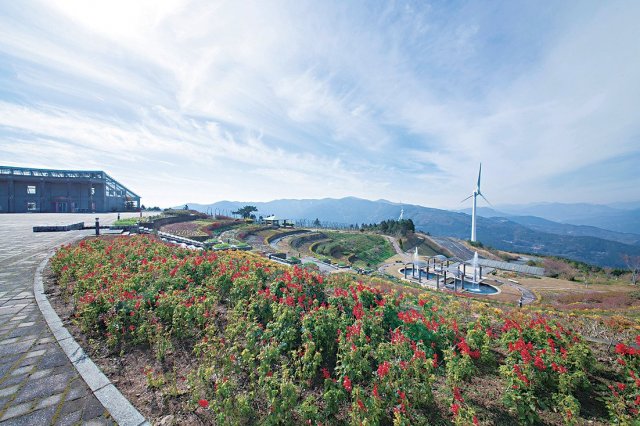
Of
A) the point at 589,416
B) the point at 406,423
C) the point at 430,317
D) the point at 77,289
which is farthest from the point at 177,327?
the point at 589,416

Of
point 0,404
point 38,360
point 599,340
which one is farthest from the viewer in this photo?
point 599,340

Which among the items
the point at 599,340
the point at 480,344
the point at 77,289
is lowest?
the point at 599,340

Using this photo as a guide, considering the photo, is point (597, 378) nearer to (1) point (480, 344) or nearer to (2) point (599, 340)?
(1) point (480, 344)

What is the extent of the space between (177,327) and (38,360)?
2749 millimetres

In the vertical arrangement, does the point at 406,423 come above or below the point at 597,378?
above

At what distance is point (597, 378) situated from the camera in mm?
5711

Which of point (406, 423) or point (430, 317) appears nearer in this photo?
point (406, 423)

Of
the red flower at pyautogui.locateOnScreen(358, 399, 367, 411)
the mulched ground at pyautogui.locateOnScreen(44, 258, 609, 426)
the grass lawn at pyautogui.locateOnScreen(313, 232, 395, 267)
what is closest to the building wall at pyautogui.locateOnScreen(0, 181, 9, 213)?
the grass lawn at pyautogui.locateOnScreen(313, 232, 395, 267)

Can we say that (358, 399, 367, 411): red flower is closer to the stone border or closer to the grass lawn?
the stone border

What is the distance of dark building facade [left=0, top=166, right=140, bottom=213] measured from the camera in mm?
54781

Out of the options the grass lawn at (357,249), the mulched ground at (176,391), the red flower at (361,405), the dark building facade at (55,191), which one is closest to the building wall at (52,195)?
the dark building facade at (55,191)

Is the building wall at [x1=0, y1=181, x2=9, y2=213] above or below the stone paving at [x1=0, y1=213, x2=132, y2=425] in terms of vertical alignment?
above

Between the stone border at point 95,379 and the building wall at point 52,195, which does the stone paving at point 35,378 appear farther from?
the building wall at point 52,195

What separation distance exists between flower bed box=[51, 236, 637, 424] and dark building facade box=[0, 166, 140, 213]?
7148 cm
